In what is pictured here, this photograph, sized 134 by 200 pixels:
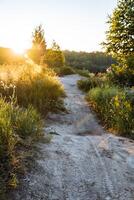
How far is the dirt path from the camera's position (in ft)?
14.9

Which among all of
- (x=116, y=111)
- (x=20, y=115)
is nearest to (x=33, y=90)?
(x=116, y=111)

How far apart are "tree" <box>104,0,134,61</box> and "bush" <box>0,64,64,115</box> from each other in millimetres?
6309

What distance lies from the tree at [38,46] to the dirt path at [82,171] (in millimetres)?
21662

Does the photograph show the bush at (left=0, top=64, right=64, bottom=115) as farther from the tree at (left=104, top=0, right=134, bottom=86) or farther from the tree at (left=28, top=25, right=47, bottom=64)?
the tree at (left=28, top=25, right=47, bottom=64)

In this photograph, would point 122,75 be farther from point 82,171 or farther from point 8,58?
point 82,171

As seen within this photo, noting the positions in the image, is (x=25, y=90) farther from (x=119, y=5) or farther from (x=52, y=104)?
(x=119, y=5)

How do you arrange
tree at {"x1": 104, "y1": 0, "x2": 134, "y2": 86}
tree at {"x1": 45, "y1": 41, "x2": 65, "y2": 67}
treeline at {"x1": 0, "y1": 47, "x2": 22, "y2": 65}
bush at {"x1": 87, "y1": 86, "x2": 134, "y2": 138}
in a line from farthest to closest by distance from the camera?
tree at {"x1": 45, "y1": 41, "x2": 65, "y2": 67}
treeline at {"x1": 0, "y1": 47, "x2": 22, "y2": 65}
tree at {"x1": 104, "y1": 0, "x2": 134, "y2": 86}
bush at {"x1": 87, "y1": 86, "x2": 134, "y2": 138}

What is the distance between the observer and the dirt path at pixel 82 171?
4.53 metres

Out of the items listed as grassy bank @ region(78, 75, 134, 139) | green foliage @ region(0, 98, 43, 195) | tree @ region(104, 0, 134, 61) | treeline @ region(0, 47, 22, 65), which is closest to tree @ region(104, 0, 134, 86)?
tree @ region(104, 0, 134, 61)

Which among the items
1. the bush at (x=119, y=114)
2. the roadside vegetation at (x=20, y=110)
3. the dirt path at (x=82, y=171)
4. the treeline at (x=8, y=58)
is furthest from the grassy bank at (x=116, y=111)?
the treeline at (x=8, y=58)

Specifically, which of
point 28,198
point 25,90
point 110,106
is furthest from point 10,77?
point 28,198

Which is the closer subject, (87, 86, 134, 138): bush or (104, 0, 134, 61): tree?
(87, 86, 134, 138): bush

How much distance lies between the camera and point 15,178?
4242 millimetres

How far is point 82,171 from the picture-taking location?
17.1 feet
